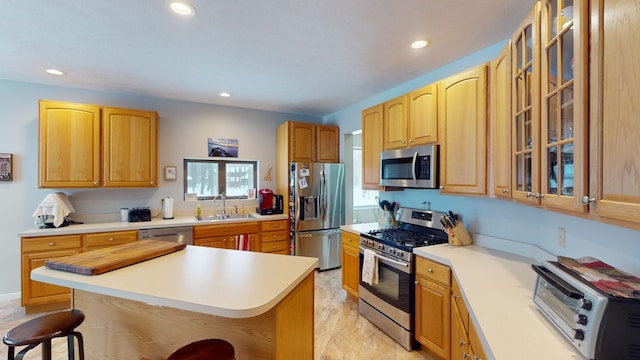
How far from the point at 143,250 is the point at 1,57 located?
2.50 meters

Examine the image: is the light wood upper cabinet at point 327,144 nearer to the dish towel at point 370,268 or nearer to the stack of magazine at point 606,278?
the dish towel at point 370,268

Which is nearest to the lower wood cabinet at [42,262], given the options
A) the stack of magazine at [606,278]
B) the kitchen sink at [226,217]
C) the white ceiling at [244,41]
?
the kitchen sink at [226,217]

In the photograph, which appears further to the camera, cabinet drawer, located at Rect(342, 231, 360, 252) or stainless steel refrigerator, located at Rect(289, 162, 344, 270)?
stainless steel refrigerator, located at Rect(289, 162, 344, 270)

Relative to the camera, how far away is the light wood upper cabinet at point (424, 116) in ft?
7.61

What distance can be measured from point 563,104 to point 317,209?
325 centimetres

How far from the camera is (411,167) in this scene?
2479mm

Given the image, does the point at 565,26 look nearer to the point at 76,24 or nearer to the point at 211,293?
the point at 211,293

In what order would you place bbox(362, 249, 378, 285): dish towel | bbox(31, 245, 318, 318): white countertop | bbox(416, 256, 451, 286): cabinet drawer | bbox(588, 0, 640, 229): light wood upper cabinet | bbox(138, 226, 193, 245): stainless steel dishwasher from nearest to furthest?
bbox(588, 0, 640, 229): light wood upper cabinet → bbox(31, 245, 318, 318): white countertop → bbox(416, 256, 451, 286): cabinet drawer → bbox(362, 249, 378, 285): dish towel → bbox(138, 226, 193, 245): stainless steel dishwasher

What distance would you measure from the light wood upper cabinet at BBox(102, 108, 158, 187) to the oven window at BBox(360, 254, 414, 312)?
9.91 feet

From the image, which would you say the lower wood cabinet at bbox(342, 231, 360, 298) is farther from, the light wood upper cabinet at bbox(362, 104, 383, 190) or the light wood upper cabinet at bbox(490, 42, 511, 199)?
the light wood upper cabinet at bbox(490, 42, 511, 199)

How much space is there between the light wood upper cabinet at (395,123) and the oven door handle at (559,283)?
164 cm

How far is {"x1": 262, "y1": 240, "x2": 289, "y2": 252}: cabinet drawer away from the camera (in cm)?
388

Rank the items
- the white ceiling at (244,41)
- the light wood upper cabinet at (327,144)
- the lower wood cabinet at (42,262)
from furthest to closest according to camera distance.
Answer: the light wood upper cabinet at (327,144)
the lower wood cabinet at (42,262)
the white ceiling at (244,41)

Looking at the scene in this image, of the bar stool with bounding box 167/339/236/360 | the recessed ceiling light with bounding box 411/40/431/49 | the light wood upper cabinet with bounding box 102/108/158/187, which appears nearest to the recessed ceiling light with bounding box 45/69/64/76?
the light wood upper cabinet with bounding box 102/108/158/187
